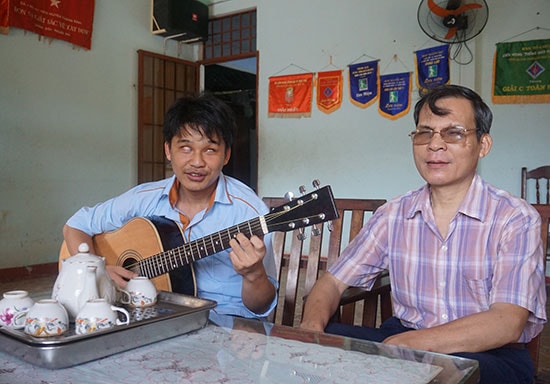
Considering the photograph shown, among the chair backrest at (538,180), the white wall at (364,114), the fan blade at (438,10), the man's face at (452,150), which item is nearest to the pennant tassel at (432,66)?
the white wall at (364,114)

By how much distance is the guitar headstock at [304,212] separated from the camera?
1316 millimetres

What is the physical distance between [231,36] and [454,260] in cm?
507

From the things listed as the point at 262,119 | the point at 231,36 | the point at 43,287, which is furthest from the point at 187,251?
the point at 231,36

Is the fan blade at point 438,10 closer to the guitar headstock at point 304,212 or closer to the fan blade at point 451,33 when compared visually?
the fan blade at point 451,33

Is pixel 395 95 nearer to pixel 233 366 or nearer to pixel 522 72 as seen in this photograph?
pixel 522 72

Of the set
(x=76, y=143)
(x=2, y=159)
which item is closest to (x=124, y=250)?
(x=2, y=159)

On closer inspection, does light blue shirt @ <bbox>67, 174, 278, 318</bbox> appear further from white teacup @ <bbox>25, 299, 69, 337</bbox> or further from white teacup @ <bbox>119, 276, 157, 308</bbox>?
A: white teacup @ <bbox>25, 299, 69, 337</bbox>

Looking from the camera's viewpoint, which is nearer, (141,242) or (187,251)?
(187,251)

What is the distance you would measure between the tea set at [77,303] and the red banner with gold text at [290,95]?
171 inches

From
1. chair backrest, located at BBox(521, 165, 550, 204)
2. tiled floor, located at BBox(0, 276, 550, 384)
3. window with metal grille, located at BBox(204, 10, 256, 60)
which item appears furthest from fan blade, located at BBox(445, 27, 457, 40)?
tiled floor, located at BBox(0, 276, 550, 384)

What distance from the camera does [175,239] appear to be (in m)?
1.63

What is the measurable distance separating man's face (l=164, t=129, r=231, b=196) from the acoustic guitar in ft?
0.55

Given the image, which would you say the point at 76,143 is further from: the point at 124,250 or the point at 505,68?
the point at 505,68

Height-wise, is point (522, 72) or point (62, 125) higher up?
point (522, 72)
